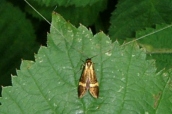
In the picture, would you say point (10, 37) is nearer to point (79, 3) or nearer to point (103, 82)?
point (79, 3)

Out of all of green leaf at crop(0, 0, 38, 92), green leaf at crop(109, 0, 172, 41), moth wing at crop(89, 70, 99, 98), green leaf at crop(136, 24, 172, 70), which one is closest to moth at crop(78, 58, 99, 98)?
moth wing at crop(89, 70, 99, 98)

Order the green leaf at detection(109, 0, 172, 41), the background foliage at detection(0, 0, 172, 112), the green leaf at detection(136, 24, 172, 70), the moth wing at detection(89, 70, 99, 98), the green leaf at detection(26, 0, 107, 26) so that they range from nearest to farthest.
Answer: the moth wing at detection(89, 70, 99, 98)
the green leaf at detection(136, 24, 172, 70)
the background foliage at detection(0, 0, 172, 112)
the green leaf at detection(109, 0, 172, 41)
the green leaf at detection(26, 0, 107, 26)

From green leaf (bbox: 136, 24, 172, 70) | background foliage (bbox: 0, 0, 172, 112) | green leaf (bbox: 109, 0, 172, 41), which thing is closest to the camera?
green leaf (bbox: 136, 24, 172, 70)

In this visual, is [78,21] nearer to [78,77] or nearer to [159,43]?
[159,43]

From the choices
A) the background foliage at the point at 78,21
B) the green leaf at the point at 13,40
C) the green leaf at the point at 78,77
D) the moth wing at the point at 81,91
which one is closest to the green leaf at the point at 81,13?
the background foliage at the point at 78,21

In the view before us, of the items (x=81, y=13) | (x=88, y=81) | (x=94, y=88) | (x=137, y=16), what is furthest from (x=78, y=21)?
(x=94, y=88)

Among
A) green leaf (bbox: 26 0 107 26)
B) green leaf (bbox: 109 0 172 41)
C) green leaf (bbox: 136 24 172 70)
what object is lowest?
green leaf (bbox: 136 24 172 70)

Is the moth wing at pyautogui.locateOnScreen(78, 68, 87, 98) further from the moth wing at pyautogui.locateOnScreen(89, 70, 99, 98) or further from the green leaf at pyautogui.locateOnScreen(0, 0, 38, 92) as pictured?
the green leaf at pyautogui.locateOnScreen(0, 0, 38, 92)

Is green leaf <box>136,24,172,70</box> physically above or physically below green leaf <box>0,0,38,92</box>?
below
